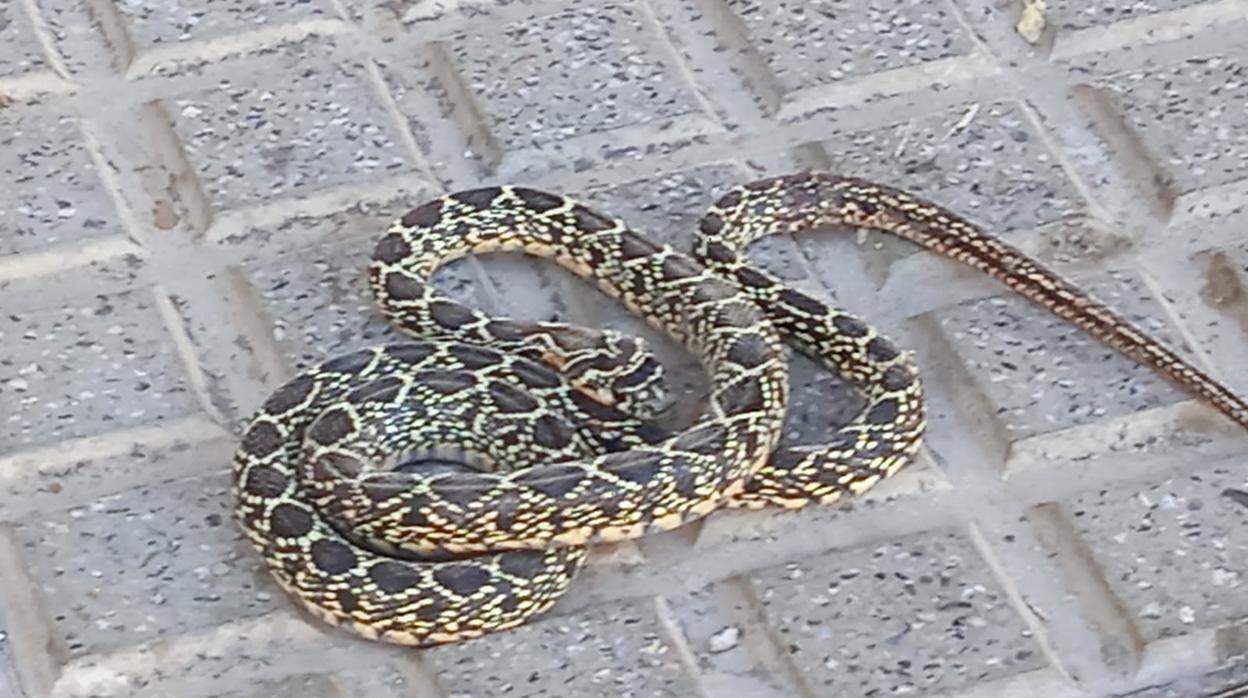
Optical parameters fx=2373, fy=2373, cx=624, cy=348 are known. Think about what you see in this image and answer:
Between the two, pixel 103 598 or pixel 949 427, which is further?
pixel 949 427

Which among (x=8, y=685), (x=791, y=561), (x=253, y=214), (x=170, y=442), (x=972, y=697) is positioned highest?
(x=253, y=214)

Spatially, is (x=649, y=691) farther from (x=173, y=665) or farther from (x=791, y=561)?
(x=173, y=665)

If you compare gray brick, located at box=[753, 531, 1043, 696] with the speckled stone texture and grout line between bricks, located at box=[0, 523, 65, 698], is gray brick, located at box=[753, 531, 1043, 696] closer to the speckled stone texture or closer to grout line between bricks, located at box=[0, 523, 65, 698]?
the speckled stone texture

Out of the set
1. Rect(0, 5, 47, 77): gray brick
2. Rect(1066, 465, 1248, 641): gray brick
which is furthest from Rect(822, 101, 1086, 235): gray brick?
Rect(0, 5, 47, 77): gray brick

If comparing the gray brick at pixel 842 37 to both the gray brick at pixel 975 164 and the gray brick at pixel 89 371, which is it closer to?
the gray brick at pixel 975 164

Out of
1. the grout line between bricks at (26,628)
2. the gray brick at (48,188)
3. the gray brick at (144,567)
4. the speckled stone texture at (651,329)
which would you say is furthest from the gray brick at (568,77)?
the grout line between bricks at (26,628)

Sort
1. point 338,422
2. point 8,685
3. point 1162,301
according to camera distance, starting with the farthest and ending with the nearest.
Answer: point 1162,301, point 338,422, point 8,685

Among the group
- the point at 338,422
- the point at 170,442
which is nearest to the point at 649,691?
the point at 338,422
